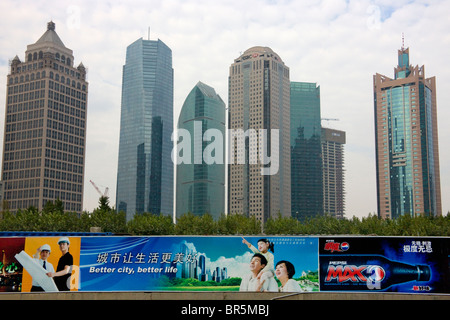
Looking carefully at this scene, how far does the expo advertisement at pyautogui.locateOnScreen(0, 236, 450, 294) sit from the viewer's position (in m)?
33.1

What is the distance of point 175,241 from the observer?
34.7 m

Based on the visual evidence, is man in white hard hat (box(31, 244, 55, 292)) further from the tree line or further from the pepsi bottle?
the tree line

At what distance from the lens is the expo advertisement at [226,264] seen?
3309 cm

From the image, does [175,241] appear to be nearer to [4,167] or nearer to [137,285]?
[137,285]

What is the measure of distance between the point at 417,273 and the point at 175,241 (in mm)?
16808

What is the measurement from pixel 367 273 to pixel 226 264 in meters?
9.70

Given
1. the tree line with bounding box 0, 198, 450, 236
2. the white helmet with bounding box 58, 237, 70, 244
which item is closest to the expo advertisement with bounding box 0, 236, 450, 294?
the white helmet with bounding box 58, 237, 70, 244

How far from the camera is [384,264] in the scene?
3325 cm

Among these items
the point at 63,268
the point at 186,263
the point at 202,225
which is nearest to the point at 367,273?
the point at 186,263

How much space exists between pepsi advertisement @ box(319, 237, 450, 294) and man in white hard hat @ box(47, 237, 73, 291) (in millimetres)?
17666

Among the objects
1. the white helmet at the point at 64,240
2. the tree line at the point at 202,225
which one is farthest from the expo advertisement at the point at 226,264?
the tree line at the point at 202,225

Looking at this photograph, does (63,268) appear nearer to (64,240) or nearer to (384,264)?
(64,240)
